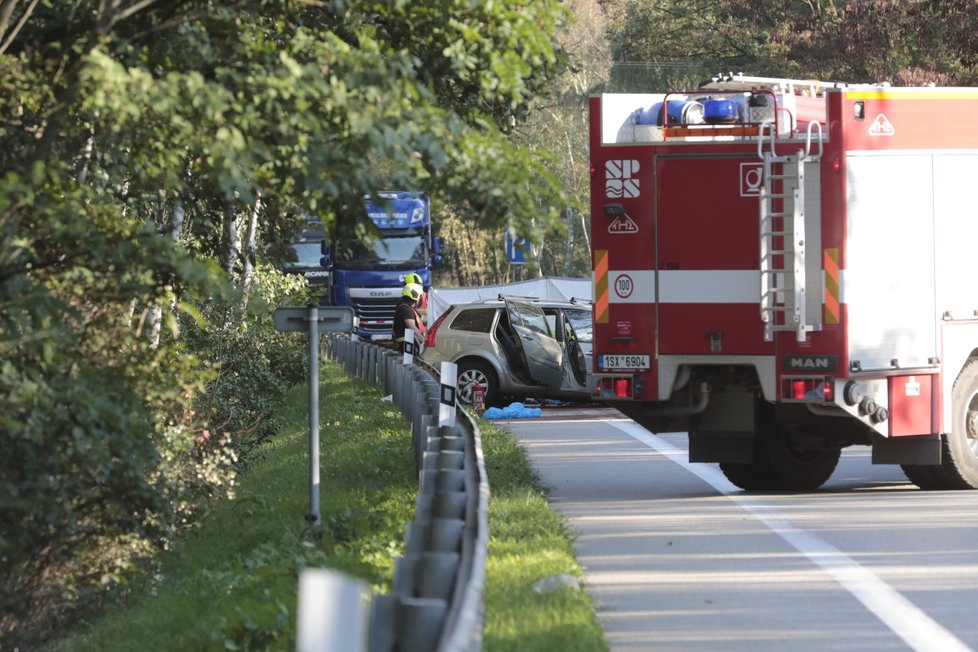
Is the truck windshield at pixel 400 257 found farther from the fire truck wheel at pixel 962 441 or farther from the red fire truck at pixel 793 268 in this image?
the fire truck wheel at pixel 962 441

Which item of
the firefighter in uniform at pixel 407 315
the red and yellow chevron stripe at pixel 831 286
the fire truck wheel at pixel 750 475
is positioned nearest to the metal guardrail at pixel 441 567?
the red and yellow chevron stripe at pixel 831 286

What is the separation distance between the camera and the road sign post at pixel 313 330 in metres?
12.6

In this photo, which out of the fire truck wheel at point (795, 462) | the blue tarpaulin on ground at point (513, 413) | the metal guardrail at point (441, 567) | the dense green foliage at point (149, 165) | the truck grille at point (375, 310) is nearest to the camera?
the metal guardrail at point (441, 567)

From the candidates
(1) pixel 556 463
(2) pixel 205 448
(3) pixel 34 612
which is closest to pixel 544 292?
(1) pixel 556 463

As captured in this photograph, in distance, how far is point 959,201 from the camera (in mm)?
13125

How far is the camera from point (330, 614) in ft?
12.6

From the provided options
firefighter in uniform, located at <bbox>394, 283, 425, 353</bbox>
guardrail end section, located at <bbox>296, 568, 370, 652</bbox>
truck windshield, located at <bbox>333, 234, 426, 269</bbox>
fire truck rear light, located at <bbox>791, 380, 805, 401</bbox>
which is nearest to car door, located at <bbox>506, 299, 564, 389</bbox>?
firefighter in uniform, located at <bbox>394, 283, 425, 353</bbox>

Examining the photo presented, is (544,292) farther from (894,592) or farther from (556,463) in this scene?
(894,592)

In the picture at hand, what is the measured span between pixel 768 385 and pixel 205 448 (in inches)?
183

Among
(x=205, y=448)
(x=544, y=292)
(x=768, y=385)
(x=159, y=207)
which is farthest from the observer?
(x=544, y=292)

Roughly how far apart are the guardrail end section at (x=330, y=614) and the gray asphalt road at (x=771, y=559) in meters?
4.22

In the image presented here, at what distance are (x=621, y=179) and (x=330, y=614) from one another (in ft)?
31.8

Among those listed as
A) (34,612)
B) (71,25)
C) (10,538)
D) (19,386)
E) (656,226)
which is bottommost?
(34,612)

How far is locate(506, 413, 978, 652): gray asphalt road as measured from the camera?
826cm
